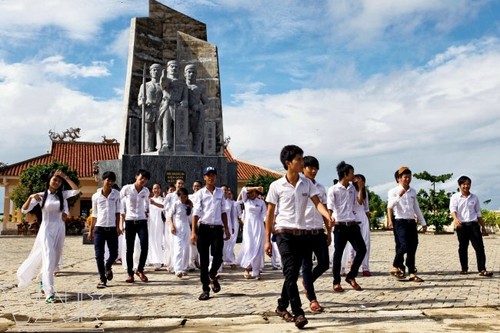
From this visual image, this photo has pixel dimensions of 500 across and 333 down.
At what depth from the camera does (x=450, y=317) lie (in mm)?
5418

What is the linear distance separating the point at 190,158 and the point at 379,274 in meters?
8.08

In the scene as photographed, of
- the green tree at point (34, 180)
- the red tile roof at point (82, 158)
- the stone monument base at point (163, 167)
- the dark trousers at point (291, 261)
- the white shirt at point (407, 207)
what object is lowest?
the dark trousers at point (291, 261)

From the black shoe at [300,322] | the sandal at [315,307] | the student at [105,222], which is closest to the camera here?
the black shoe at [300,322]

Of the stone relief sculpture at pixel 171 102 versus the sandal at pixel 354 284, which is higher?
the stone relief sculpture at pixel 171 102

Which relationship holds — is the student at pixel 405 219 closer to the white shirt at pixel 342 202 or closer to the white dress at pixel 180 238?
the white shirt at pixel 342 202

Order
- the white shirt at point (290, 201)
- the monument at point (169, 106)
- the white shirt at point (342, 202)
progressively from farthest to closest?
1. the monument at point (169, 106)
2. the white shirt at point (342, 202)
3. the white shirt at point (290, 201)

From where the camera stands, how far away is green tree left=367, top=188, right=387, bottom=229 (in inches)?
1273

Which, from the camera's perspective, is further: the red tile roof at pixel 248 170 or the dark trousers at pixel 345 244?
the red tile roof at pixel 248 170

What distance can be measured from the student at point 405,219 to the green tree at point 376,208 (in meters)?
24.2

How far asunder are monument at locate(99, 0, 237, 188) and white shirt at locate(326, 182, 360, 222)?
8665mm

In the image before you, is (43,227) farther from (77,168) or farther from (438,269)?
(77,168)

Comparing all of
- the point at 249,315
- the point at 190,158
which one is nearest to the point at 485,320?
the point at 249,315

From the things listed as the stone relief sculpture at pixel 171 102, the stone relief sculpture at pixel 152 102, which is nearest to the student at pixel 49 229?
the stone relief sculpture at pixel 171 102

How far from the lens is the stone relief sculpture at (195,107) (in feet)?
54.9
